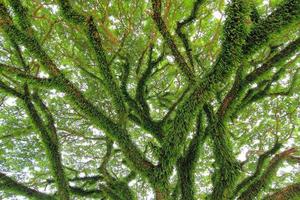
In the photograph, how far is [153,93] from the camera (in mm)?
10164

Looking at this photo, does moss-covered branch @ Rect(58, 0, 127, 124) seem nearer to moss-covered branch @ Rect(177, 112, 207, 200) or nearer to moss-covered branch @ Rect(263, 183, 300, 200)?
moss-covered branch @ Rect(177, 112, 207, 200)

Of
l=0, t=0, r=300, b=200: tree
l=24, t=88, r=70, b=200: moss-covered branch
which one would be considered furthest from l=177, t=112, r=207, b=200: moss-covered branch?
l=24, t=88, r=70, b=200: moss-covered branch

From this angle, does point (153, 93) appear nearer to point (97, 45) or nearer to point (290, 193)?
point (97, 45)

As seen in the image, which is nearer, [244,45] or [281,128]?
[244,45]

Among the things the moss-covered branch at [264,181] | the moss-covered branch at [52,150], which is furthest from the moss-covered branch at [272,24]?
the moss-covered branch at [52,150]

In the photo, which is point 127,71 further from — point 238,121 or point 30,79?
point 238,121

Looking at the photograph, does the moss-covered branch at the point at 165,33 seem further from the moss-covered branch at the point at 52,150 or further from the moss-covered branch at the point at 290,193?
the moss-covered branch at the point at 52,150

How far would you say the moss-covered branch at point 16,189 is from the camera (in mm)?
6125

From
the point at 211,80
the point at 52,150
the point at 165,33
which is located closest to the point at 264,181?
the point at 211,80

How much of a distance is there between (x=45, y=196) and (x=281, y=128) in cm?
794

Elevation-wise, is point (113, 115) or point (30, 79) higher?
point (113, 115)

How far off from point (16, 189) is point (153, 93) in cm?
578

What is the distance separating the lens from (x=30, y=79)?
4.97m

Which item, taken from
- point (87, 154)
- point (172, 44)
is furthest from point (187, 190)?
point (87, 154)
